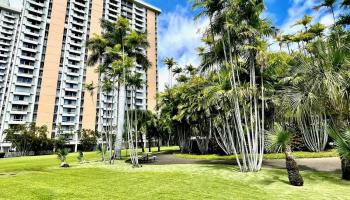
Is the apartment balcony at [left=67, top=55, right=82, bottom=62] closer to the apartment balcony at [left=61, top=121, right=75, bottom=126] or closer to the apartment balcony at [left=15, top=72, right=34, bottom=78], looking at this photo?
the apartment balcony at [left=15, top=72, right=34, bottom=78]

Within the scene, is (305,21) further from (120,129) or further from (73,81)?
(73,81)

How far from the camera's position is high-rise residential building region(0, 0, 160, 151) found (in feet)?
230

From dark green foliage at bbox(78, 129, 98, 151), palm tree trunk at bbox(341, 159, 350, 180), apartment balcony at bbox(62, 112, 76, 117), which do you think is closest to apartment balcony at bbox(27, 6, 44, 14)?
apartment balcony at bbox(62, 112, 76, 117)

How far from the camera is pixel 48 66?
2938 inches

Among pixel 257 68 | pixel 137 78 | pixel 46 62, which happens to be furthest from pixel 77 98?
pixel 257 68

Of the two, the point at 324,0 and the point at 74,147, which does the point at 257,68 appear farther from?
the point at 74,147

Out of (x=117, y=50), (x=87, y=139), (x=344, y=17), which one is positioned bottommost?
(x=87, y=139)

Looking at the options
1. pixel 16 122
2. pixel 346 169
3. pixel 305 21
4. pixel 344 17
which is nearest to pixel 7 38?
pixel 16 122

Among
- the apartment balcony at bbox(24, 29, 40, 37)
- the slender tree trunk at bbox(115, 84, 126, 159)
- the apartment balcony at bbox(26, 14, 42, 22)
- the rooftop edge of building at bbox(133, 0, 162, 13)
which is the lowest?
the slender tree trunk at bbox(115, 84, 126, 159)

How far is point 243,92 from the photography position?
48.3 feet

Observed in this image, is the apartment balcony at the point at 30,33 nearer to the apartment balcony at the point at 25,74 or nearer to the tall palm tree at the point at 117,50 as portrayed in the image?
the apartment balcony at the point at 25,74

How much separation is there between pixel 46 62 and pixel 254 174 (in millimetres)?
77117

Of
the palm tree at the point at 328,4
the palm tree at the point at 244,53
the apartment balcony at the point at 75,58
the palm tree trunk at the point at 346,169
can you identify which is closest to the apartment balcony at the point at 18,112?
the apartment balcony at the point at 75,58

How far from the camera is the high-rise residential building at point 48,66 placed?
70.0m
